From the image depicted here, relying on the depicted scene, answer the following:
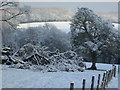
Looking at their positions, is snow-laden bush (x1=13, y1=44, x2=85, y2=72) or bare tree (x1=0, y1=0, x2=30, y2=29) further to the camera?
bare tree (x1=0, y1=0, x2=30, y2=29)

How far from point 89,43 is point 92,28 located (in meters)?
1.91

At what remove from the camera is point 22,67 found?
1572 cm

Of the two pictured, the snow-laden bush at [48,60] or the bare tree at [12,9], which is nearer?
the snow-laden bush at [48,60]

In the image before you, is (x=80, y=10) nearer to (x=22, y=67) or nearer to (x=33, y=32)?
(x=22, y=67)

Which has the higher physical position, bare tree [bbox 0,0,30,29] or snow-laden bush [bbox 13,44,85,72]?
bare tree [bbox 0,0,30,29]

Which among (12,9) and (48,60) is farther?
(12,9)

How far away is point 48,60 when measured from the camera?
1662cm

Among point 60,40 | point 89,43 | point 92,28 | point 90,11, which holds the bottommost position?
point 60,40

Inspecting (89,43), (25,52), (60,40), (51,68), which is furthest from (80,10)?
(60,40)

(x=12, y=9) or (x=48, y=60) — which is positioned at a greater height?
(x=12, y=9)

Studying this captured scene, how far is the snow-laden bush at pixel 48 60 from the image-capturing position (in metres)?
15.6

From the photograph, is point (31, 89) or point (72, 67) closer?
point (31, 89)

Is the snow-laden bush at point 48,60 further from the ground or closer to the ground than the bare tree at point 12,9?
closer to the ground

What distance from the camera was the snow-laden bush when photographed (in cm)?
1558
